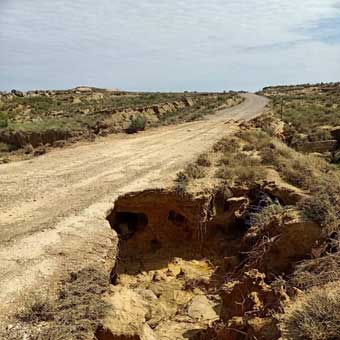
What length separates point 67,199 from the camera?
11.7 meters

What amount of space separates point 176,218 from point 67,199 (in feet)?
9.92

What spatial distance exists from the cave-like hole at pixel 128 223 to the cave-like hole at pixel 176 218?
684mm

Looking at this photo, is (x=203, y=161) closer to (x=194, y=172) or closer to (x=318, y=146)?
(x=194, y=172)

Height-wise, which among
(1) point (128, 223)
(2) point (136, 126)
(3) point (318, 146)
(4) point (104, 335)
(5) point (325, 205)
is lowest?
(1) point (128, 223)

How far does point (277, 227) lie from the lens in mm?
10742

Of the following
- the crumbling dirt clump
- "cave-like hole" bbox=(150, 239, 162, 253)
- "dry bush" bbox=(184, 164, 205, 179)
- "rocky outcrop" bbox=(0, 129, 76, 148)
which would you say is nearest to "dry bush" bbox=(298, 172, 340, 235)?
the crumbling dirt clump

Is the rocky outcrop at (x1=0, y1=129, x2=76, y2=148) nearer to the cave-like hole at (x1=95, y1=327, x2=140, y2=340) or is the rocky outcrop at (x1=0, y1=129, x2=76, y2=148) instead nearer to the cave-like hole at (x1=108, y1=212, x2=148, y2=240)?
the cave-like hole at (x1=108, y1=212, x2=148, y2=240)

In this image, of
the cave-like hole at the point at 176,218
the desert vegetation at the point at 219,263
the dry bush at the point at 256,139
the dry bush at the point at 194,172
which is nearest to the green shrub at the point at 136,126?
the dry bush at the point at 256,139

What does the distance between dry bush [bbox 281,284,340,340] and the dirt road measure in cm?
364

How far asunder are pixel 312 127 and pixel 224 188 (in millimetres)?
16163

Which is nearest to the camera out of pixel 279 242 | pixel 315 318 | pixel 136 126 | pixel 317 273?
pixel 315 318

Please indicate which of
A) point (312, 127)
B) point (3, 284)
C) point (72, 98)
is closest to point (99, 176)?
point (3, 284)

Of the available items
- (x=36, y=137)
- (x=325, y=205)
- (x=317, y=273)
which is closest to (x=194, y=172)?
(x=325, y=205)

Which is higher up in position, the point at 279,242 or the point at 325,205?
the point at 325,205
